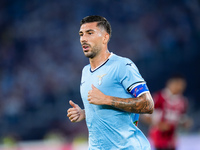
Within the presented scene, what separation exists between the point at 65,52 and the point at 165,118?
263 inches

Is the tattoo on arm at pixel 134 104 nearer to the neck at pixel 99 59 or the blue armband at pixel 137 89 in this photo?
the blue armband at pixel 137 89

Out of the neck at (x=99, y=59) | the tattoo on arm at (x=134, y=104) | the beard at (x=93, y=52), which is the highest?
the beard at (x=93, y=52)

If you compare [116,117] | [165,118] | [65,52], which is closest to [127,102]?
[116,117]

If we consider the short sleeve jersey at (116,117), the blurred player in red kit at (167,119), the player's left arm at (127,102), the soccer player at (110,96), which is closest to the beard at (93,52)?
the soccer player at (110,96)

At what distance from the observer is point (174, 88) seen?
6.46 metres

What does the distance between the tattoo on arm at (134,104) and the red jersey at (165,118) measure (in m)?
3.68

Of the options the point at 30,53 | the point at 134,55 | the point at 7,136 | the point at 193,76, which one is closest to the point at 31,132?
the point at 7,136

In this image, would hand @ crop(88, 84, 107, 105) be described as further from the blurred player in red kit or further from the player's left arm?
the blurred player in red kit

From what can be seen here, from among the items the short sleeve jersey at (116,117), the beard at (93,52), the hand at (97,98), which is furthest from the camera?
the beard at (93,52)

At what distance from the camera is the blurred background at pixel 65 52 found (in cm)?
1028

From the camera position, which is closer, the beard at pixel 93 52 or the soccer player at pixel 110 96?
the soccer player at pixel 110 96

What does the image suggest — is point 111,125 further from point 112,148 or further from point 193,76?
point 193,76

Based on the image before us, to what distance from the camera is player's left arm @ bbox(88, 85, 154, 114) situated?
9.07 feet

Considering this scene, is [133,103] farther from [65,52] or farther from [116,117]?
[65,52]
